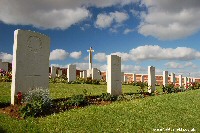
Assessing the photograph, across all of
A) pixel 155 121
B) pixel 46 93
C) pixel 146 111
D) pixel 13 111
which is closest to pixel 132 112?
pixel 146 111

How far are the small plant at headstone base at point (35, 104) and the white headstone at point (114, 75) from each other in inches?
197

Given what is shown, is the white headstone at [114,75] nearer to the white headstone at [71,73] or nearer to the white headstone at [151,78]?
the white headstone at [151,78]

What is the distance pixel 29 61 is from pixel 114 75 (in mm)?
5595

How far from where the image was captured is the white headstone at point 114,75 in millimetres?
14484

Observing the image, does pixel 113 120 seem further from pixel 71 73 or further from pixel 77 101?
pixel 71 73

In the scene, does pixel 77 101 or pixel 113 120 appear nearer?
pixel 113 120

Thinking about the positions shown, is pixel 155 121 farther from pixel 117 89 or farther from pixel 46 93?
pixel 117 89

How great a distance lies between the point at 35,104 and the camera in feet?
30.1

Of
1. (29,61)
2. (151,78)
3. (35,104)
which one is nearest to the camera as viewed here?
(35,104)

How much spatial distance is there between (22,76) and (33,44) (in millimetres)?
1425

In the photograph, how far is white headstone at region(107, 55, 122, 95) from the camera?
14.5 meters

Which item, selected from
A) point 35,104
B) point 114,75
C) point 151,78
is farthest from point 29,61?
point 151,78

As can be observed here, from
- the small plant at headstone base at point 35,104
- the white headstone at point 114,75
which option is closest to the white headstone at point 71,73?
the white headstone at point 114,75

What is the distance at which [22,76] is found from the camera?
10344mm
